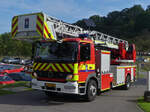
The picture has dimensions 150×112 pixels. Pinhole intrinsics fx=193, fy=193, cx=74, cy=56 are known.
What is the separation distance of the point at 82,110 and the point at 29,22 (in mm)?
4206

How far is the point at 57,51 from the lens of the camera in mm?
7773

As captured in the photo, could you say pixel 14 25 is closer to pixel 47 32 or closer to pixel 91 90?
pixel 47 32

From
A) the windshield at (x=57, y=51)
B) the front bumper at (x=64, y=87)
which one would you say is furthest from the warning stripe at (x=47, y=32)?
the front bumper at (x=64, y=87)

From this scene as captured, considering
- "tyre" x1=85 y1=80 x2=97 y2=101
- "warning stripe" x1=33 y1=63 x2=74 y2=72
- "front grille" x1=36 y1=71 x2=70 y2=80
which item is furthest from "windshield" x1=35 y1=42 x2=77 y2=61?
"tyre" x1=85 y1=80 x2=97 y2=101

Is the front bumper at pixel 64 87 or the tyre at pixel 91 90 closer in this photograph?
the front bumper at pixel 64 87

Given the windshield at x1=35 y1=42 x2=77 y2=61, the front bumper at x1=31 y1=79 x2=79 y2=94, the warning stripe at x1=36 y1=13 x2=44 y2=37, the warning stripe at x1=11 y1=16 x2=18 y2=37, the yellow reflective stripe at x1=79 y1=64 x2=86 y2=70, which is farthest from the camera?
the warning stripe at x1=11 y1=16 x2=18 y2=37

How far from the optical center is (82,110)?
22.7 ft

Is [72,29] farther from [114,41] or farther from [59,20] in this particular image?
[114,41]

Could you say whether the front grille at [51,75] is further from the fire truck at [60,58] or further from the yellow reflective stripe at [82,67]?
the yellow reflective stripe at [82,67]

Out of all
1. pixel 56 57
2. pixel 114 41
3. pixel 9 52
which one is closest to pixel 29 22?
pixel 56 57

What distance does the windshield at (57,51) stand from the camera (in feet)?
24.8

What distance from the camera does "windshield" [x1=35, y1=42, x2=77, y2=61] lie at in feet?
24.8

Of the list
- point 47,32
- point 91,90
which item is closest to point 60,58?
point 47,32

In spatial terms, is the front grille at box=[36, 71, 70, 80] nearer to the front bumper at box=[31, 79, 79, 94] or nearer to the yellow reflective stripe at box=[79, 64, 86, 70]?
the front bumper at box=[31, 79, 79, 94]
